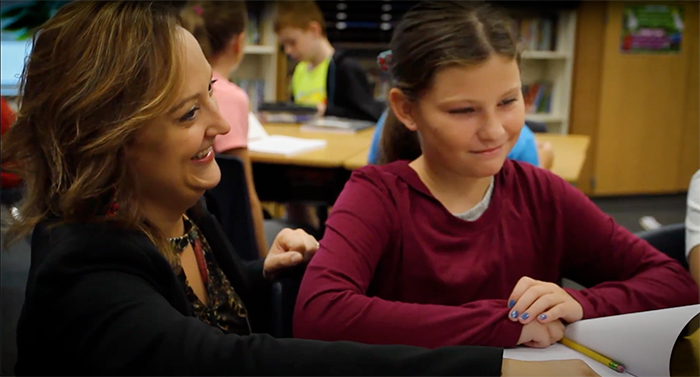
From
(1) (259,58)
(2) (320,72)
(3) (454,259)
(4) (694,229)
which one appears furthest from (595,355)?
(1) (259,58)

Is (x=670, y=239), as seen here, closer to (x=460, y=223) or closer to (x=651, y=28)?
(x=460, y=223)

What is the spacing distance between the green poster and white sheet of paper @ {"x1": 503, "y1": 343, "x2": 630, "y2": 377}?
511 centimetres

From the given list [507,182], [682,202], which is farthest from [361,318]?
[682,202]

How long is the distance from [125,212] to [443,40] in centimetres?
61

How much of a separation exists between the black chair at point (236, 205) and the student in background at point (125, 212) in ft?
3.17

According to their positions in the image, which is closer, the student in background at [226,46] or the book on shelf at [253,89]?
the student in background at [226,46]

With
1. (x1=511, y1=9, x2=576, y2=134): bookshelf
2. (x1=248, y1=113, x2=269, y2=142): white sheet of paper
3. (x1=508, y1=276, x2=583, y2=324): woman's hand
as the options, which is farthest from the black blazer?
(x1=511, y1=9, x2=576, y2=134): bookshelf

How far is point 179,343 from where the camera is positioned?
2.39 ft

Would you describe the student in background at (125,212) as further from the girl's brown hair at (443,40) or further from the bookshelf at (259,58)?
the bookshelf at (259,58)

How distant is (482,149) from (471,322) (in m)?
0.31

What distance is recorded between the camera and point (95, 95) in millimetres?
851

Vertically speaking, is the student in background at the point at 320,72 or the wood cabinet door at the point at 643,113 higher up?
the student in background at the point at 320,72

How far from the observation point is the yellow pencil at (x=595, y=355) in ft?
2.80

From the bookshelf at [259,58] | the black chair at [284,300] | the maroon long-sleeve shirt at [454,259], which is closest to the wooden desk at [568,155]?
the maroon long-sleeve shirt at [454,259]
